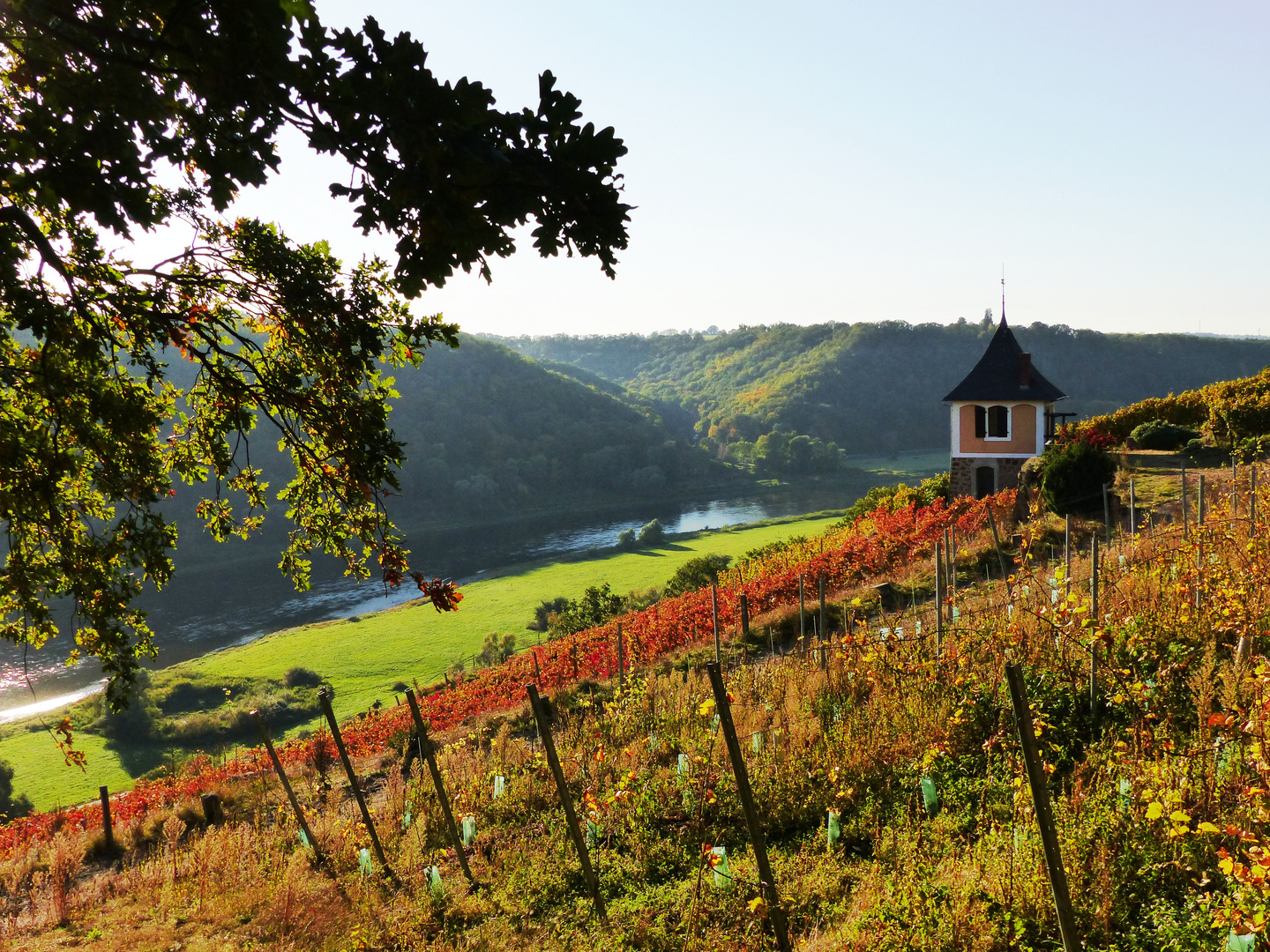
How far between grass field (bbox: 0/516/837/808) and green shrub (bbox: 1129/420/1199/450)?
1749 cm

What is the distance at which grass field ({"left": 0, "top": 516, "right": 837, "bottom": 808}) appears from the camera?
73.4ft

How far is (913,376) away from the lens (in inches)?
4924

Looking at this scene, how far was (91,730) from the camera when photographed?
2533 centimetres

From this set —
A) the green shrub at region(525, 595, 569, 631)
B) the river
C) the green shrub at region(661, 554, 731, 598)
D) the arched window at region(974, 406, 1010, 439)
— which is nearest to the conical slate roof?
the arched window at region(974, 406, 1010, 439)

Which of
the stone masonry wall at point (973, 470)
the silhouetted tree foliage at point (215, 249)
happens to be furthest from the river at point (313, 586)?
the silhouetted tree foliage at point (215, 249)

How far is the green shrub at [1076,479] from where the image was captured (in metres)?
15.0

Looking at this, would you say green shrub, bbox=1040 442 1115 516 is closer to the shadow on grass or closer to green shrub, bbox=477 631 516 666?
green shrub, bbox=477 631 516 666

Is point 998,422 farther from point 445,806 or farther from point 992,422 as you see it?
point 445,806

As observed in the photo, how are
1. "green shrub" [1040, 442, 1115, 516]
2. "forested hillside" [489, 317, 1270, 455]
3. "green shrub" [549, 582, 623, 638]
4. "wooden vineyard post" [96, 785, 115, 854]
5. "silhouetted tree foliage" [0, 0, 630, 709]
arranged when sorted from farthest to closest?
"forested hillside" [489, 317, 1270, 455] → "green shrub" [549, 582, 623, 638] → "green shrub" [1040, 442, 1115, 516] → "wooden vineyard post" [96, 785, 115, 854] → "silhouetted tree foliage" [0, 0, 630, 709]

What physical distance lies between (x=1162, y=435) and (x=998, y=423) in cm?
416

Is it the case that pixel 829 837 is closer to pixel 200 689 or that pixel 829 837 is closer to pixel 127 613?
pixel 127 613

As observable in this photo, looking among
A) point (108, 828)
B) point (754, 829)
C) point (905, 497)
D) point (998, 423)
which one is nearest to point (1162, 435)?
point (998, 423)

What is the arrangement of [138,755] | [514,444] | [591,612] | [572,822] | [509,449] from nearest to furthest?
[572,822] → [138,755] → [591,612] → [509,449] → [514,444]

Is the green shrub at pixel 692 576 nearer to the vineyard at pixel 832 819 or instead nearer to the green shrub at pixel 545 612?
the green shrub at pixel 545 612
